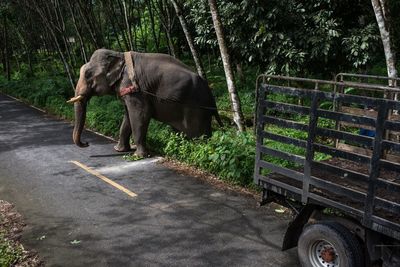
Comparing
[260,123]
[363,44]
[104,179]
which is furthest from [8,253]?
[363,44]

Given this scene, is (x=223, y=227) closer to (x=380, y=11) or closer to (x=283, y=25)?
(x=380, y=11)

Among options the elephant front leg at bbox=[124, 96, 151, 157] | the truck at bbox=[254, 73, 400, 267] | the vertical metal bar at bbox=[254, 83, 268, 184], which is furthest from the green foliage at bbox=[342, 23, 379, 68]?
the vertical metal bar at bbox=[254, 83, 268, 184]

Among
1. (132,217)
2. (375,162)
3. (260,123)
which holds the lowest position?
(132,217)

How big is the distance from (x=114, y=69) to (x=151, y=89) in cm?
99

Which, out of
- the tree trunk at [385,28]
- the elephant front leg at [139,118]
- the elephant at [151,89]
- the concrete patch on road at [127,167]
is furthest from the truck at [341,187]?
the elephant front leg at [139,118]

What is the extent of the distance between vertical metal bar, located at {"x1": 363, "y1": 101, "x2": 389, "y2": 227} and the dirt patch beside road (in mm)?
3813

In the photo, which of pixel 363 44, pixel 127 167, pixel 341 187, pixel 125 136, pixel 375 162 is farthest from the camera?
pixel 125 136

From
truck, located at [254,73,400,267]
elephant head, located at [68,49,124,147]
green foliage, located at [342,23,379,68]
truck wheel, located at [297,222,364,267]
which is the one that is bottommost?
truck wheel, located at [297,222,364,267]

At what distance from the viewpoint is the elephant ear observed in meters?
9.80

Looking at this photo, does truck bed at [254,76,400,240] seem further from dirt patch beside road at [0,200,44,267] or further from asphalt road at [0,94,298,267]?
dirt patch beside road at [0,200,44,267]

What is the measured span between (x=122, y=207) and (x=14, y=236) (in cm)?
163

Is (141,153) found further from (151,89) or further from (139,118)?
(151,89)

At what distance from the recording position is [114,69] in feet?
32.2

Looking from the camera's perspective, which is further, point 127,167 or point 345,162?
point 127,167
